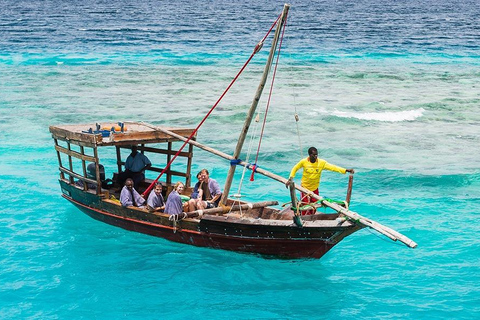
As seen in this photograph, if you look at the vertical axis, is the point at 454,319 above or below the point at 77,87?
below

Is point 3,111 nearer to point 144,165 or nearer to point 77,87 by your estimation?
point 77,87

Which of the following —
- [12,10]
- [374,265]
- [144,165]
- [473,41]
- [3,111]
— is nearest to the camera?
[374,265]

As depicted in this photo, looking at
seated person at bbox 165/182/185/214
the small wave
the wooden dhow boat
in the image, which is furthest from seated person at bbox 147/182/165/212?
the small wave

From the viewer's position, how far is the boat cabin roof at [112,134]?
660 inches

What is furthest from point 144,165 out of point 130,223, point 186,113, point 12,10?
point 12,10

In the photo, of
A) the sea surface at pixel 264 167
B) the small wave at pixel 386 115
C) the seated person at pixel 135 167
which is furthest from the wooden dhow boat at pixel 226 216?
the small wave at pixel 386 115

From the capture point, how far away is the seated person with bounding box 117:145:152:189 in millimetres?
18578

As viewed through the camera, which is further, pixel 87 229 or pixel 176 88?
pixel 176 88

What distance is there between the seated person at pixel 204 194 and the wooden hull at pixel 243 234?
0.92 meters

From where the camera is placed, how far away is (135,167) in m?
18.6

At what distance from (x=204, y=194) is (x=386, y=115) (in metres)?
20.8

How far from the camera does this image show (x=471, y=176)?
77.3ft

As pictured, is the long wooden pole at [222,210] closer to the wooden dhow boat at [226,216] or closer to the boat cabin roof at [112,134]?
the wooden dhow boat at [226,216]

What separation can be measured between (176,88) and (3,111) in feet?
40.6
